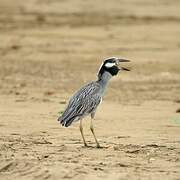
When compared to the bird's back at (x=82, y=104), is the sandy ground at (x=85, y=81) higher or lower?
lower

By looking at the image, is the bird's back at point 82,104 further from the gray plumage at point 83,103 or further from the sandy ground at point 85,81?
the sandy ground at point 85,81

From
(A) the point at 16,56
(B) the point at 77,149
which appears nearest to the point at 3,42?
(A) the point at 16,56

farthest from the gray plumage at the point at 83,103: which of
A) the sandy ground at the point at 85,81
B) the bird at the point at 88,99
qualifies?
the sandy ground at the point at 85,81

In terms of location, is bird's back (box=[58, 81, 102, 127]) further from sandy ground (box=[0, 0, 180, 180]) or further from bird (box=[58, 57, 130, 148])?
sandy ground (box=[0, 0, 180, 180])

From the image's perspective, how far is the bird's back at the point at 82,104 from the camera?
1048 cm

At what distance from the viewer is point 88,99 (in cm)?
1071

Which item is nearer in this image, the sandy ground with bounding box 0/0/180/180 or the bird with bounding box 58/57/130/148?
the sandy ground with bounding box 0/0/180/180

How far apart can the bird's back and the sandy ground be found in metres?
0.34

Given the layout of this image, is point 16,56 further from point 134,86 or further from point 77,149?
point 77,149

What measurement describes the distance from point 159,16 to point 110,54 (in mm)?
9762

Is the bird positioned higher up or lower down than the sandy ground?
higher up

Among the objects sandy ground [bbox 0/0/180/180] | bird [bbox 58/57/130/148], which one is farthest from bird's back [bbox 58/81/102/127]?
sandy ground [bbox 0/0/180/180]

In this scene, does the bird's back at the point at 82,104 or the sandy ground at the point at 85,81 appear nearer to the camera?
the sandy ground at the point at 85,81

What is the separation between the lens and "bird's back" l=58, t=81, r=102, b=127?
412 inches
